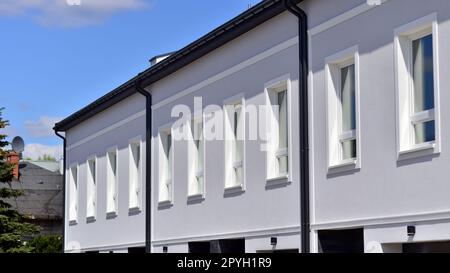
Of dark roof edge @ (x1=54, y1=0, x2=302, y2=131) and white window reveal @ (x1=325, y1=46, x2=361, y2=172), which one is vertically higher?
dark roof edge @ (x1=54, y1=0, x2=302, y2=131)

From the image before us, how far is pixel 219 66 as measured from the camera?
2158cm

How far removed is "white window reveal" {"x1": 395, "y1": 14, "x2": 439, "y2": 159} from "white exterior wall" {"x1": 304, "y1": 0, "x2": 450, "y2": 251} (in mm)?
132

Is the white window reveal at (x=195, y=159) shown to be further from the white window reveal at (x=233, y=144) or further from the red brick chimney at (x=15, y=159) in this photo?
the red brick chimney at (x=15, y=159)

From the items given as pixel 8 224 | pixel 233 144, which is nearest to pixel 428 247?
pixel 233 144

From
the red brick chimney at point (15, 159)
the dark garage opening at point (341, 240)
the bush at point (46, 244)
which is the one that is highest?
the red brick chimney at point (15, 159)

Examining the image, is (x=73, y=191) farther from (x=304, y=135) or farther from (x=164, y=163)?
(x=304, y=135)

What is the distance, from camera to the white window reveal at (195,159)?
22.8 metres

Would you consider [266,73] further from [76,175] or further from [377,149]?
[76,175]

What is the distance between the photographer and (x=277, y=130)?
1864 cm

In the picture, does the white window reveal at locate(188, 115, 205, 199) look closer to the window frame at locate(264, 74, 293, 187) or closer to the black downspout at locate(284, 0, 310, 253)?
the window frame at locate(264, 74, 293, 187)

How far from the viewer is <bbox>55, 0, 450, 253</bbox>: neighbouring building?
45.5 feet

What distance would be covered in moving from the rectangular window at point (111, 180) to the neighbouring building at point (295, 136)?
34.7 inches

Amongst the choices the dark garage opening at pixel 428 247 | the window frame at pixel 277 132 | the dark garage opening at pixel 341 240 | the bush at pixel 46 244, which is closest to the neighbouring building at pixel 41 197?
the bush at pixel 46 244

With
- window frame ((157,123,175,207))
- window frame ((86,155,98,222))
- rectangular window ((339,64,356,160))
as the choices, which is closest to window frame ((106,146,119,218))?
window frame ((86,155,98,222))
